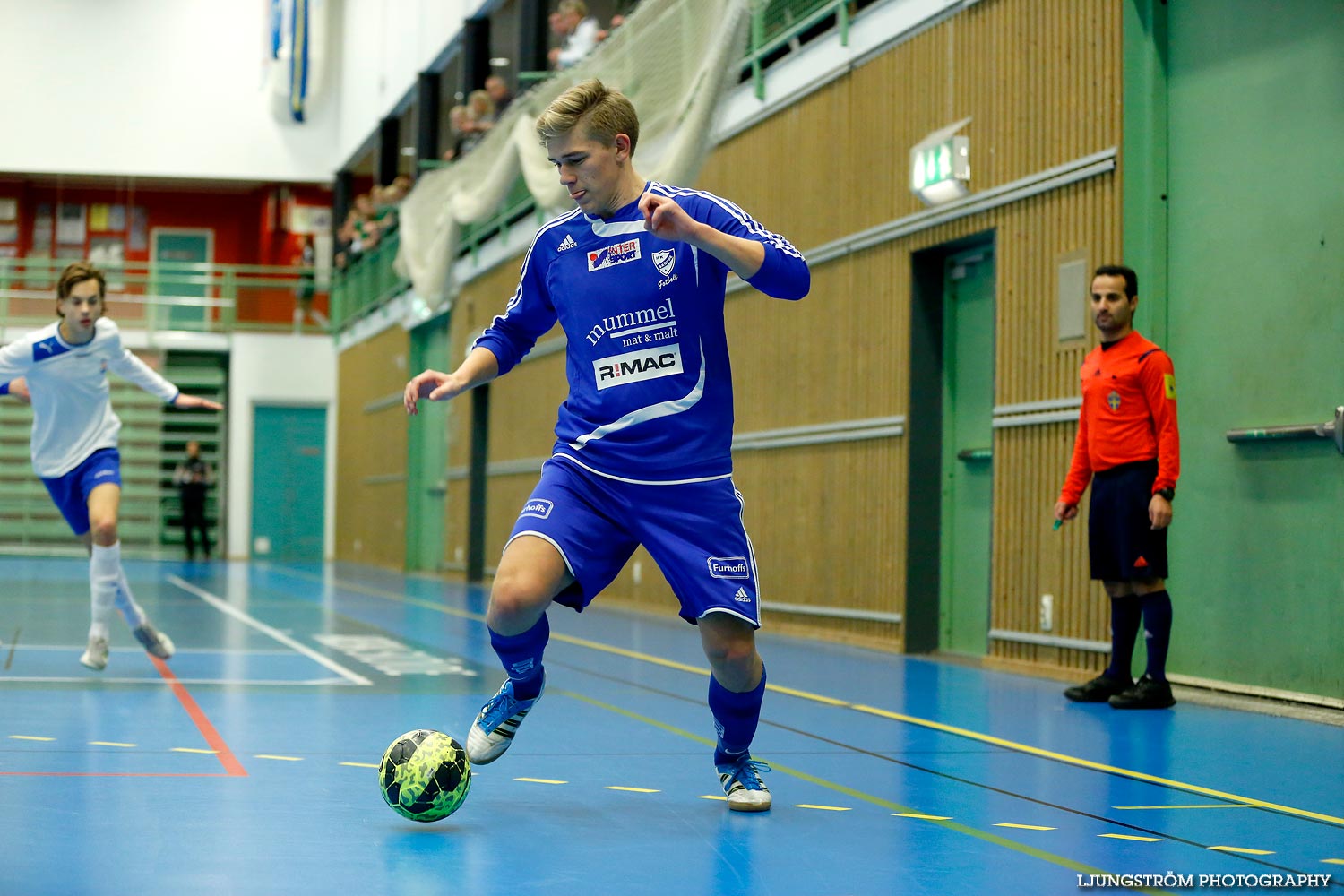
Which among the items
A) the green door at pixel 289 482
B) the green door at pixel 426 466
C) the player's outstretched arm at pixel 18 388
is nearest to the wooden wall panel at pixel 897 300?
the player's outstretched arm at pixel 18 388

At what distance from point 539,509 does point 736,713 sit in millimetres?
833

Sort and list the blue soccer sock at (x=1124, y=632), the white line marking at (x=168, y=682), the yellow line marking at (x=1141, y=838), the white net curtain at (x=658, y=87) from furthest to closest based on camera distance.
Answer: the white net curtain at (x=658, y=87)
the white line marking at (x=168, y=682)
the blue soccer sock at (x=1124, y=632)
the yellow line marking at (x=1141, y=838)

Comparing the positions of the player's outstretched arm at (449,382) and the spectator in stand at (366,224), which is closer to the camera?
the player's outstretched arm at (449,382)

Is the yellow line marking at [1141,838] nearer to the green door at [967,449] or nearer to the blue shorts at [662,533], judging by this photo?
the blue shorts at [662,533]

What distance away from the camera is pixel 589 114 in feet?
12.9

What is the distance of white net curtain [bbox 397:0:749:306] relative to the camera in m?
9.87

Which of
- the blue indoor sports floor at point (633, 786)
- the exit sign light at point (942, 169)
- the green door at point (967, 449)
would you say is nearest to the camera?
the blue indoor sports floor at point (633, 786)

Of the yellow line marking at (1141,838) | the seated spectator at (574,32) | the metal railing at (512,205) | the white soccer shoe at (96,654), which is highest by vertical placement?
the seated spectator at (574,32)

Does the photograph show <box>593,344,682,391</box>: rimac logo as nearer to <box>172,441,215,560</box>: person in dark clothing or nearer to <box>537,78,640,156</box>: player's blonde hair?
<box>537,78,640,156</box>: player's blonde hair

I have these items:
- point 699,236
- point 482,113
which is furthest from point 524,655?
point 482,113

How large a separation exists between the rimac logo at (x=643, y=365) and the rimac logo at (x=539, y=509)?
37 cm

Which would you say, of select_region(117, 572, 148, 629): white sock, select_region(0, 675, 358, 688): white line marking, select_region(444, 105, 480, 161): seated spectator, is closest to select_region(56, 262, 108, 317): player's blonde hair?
select_region(117, 572, 148, 629): white sock

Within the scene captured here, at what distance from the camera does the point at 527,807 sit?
13.8 feet

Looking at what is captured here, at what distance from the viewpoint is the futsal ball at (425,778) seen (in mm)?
3846
